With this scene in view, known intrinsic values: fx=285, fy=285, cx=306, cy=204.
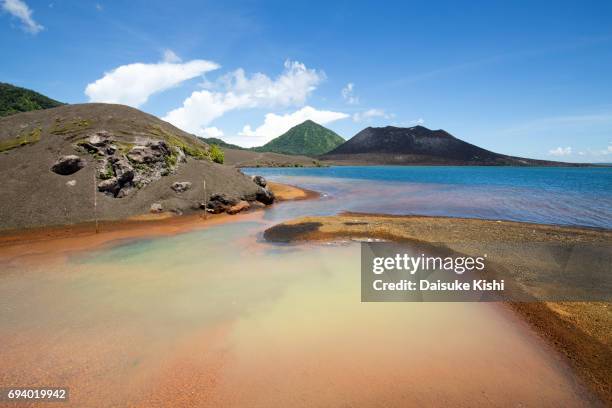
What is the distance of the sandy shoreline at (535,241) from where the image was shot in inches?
296

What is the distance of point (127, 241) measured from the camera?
19.4 metres

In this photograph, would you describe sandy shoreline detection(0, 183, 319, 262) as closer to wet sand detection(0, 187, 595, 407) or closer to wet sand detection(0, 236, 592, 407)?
wet sand detection(0, 187, 595, 407)

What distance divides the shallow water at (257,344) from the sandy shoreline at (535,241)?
1.93 ft

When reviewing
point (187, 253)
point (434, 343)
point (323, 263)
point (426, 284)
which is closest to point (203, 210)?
point (187, 253)

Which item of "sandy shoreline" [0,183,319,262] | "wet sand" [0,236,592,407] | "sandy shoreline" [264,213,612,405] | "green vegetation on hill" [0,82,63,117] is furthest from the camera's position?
"green vegetation on hill" [0,82,63,117]

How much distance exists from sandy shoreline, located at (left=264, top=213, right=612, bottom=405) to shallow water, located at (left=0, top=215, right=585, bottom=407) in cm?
59

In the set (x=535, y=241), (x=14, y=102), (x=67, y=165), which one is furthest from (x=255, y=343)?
(x=14, y=102)

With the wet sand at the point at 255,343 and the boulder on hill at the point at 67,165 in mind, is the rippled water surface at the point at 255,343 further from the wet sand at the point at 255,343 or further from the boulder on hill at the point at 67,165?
the boulder on hill at the point at 67,165

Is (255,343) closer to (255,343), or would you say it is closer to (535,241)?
(255,343)

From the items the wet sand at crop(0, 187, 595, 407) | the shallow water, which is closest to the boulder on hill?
the wet sand at crop(0, 187, 595, 407)

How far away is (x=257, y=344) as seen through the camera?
8.55 meters

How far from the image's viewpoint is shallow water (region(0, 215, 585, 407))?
6.69 m

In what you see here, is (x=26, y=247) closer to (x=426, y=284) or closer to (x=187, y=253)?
(x=187, y=253)

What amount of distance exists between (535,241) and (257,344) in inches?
721
